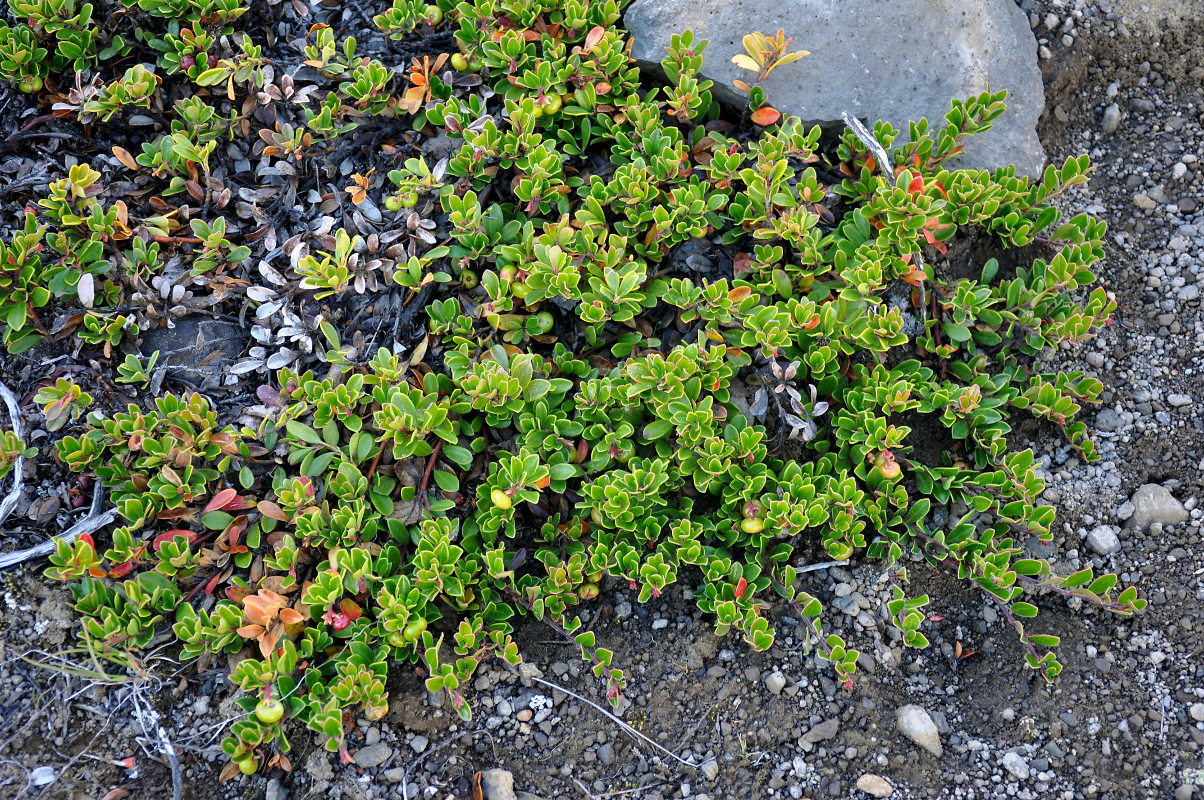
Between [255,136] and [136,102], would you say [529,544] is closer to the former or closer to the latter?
[255,136]

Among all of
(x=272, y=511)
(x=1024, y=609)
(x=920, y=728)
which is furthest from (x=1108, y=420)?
(x=272, y=511)

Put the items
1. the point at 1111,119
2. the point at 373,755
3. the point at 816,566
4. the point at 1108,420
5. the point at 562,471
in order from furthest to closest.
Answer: the point at 1111,119 → the point at 1108,420 → the point at 816,566 → the point at 562,471 → the point at 373,755

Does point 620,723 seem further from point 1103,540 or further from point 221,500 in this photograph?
point 1103,540

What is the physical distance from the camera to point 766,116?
3.41m

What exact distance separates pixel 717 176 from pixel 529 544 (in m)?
1.62

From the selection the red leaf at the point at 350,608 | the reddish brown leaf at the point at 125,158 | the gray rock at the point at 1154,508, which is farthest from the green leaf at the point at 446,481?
the gray rock at the point at 1154,508

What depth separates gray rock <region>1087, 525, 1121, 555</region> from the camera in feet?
10.2

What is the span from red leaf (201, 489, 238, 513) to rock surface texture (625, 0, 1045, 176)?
239cm

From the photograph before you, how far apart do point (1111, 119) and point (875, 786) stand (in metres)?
3.24

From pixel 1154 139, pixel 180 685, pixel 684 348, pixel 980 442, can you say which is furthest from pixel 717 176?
pixel 180 685

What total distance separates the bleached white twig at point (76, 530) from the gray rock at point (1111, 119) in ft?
14.9

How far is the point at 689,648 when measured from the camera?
2988 mm

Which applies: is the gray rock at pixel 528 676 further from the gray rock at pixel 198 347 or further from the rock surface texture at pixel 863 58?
the rock surface texture at pixel 863 58

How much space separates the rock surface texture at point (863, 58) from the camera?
11.7ft
